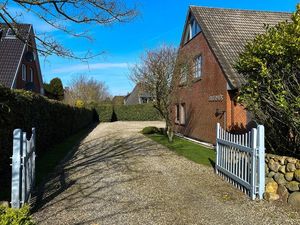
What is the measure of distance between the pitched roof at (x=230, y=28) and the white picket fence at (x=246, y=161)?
5.82m

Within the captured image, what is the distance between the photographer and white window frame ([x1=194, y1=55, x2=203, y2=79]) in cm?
1819

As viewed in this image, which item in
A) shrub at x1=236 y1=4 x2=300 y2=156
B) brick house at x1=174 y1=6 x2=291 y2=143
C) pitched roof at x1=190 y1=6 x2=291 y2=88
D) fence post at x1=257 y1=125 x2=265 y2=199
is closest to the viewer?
fence post at x1=257 y1=125 x2=265 y2=199

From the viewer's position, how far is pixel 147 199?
657 centimetres

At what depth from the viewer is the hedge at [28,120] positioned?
7.76 metres

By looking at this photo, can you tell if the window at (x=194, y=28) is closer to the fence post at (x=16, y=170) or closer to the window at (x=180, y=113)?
the window at (x=180, y=113)

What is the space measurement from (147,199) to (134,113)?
40361mm

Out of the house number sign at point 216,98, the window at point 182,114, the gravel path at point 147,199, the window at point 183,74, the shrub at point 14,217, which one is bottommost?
the gravel path at point 147,199

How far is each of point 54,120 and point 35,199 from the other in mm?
9522

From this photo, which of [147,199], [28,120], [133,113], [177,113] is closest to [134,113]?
[133,113]

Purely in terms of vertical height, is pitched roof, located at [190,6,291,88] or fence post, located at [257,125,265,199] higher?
pitched roof, located at [190,6,291,88]

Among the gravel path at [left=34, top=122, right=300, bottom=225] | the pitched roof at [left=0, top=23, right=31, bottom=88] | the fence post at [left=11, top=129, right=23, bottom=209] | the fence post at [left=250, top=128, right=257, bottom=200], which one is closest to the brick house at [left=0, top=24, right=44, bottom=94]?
the pitched roof at [left=0, top=23, right=31, bottom=88]

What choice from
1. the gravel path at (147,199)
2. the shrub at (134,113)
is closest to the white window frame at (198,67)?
the gravel path at (147,199)

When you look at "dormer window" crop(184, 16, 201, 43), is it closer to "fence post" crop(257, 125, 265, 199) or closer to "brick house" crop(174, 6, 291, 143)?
"brick house" crop(174, 6, 291, 143)

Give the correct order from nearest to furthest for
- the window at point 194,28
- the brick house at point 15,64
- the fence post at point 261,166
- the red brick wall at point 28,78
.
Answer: the fence post at point 261,166, the window at point 194,28, the brick house at point 15,64, the red brick wall at point 28,78
